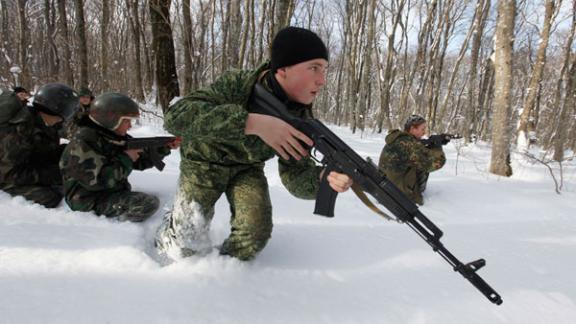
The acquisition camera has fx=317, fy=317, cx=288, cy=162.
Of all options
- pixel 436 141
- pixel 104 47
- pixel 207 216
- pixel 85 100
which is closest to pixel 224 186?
pixel 207 216

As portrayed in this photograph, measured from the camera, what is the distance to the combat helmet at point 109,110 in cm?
238

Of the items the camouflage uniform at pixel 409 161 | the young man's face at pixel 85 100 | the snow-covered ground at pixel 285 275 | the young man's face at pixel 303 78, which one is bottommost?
the snow-covered ground at pixel 285 275

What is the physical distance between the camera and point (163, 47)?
7074 millimetres

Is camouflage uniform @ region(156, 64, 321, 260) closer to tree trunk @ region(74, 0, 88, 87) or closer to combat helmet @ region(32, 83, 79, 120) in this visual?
combat helmet @ region(32, 83, 79, 120)

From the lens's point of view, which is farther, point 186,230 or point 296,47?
point 186,230

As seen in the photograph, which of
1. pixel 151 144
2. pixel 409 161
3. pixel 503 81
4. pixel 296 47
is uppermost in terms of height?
pixel 503 81

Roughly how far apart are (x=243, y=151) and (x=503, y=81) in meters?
4.93

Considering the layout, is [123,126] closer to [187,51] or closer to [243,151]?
[243,151]

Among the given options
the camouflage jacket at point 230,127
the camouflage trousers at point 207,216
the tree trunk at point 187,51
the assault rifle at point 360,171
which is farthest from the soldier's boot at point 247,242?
the tree trunk at point 187,51

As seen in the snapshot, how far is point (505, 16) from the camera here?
16.1ft

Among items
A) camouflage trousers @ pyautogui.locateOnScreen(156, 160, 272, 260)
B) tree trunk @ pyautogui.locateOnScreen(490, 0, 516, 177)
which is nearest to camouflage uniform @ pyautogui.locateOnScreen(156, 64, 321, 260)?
camouflage trousers @ pyautogui.locateOnScreen(156, 160, 272, 260)

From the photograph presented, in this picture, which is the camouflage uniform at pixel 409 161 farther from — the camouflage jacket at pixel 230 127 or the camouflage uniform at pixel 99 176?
the camouflage uniform at pixel 99 176

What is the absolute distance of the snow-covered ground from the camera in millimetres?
1395

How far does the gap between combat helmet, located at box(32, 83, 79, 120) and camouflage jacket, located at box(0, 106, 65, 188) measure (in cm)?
9
